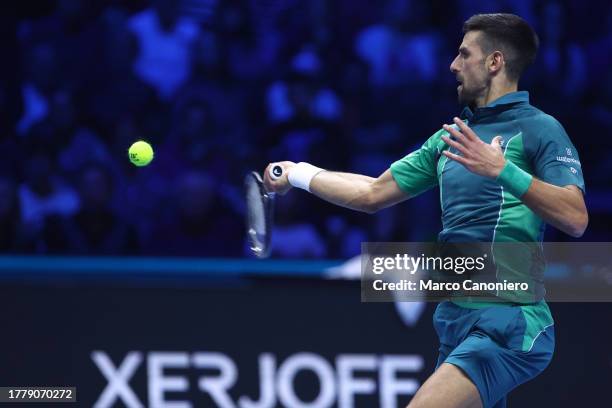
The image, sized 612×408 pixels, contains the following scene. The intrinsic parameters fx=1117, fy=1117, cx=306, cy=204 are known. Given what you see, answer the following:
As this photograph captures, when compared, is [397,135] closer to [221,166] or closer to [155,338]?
[221,166]

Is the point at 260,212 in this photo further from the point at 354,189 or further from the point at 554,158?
the point at 554,158

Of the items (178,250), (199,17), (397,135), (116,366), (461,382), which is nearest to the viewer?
(461,382)

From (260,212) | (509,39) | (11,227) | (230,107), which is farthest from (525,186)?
(230,107)

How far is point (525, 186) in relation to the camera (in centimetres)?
394

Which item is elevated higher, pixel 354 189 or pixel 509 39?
pixel 509 39

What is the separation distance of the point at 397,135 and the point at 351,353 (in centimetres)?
267

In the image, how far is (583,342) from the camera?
6445mm

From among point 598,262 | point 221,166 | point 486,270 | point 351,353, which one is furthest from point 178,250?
point 486,270

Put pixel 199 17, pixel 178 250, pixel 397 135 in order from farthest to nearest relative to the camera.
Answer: pixel 199 17 → pixel 397 135 → pixel 178 250

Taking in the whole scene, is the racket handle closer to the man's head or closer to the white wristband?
the white wristband

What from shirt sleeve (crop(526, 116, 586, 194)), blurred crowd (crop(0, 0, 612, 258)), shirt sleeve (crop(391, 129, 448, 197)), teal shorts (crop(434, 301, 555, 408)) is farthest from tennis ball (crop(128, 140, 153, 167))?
blurred crowd (crop(0, 0, 612, 258))

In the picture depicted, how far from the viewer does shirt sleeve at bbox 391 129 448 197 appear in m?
4.61

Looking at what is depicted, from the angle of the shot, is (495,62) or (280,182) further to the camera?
(280,182)

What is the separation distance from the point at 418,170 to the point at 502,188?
0.48m
